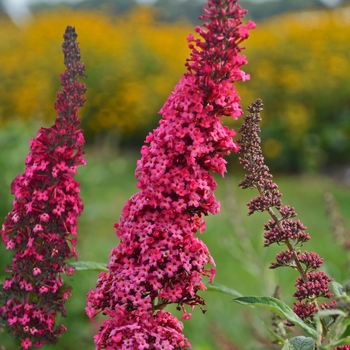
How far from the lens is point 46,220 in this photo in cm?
117

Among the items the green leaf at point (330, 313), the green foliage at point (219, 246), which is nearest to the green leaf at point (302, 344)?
the green leaf at point (330, 313)

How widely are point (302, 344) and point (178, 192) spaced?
0.34m

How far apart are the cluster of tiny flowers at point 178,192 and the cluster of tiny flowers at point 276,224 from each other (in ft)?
0.15

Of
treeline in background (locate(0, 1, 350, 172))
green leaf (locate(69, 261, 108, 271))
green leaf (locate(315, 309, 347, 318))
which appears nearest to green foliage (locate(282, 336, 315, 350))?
green leaf (locate(315, 309, 347, 318))

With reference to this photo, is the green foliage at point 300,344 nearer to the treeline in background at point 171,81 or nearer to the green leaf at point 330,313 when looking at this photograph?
the green leaf at point 330,313

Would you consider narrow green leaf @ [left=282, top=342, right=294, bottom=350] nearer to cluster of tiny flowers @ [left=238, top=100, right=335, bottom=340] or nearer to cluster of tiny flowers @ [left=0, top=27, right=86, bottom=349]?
cluster of tiny flowers @ [left=238, top=100, right=335, bottom=340]

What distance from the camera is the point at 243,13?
1.08 metres

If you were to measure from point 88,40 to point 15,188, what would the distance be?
1256 cm

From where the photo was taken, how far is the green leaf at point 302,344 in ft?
3.44

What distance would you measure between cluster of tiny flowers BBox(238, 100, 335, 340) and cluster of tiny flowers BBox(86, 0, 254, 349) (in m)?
0.05

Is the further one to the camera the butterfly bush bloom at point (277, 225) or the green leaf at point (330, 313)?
the butterfly bush bloom at point (277, 225)

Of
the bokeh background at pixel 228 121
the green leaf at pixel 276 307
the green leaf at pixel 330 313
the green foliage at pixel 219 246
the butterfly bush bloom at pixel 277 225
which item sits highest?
the bokeh background at pixel 228 121

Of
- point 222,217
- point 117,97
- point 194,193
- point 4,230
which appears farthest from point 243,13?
point 117,97

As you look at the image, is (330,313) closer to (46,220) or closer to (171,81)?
(46,220)
